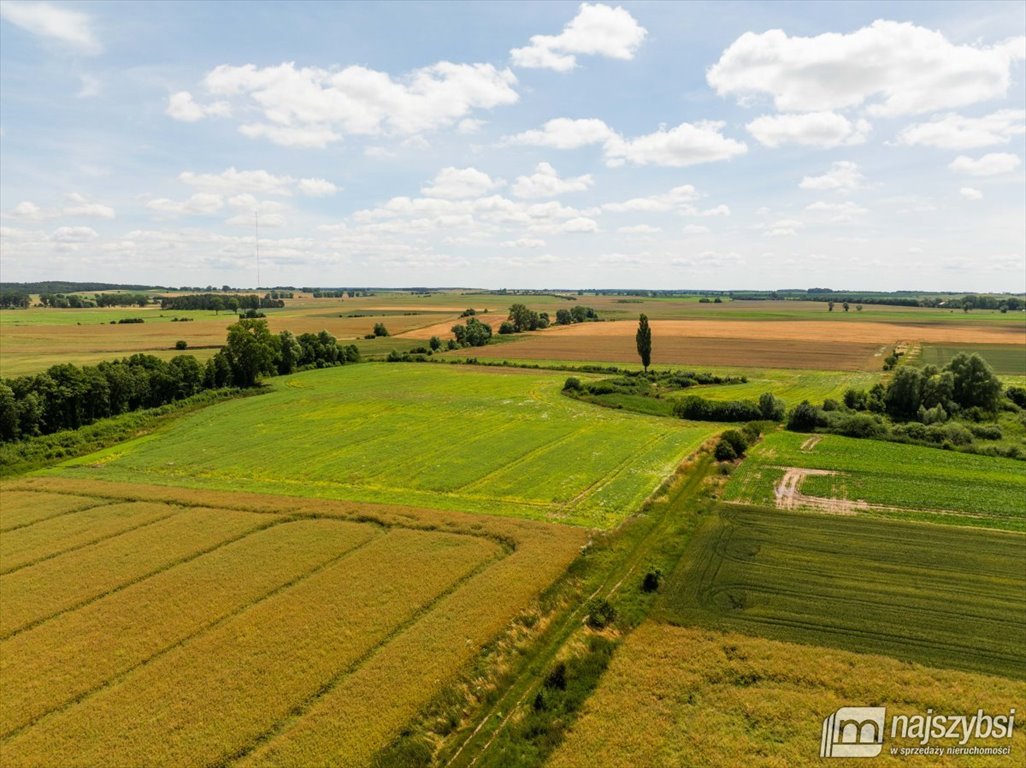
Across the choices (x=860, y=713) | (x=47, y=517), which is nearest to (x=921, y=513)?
(x=860, y=713)

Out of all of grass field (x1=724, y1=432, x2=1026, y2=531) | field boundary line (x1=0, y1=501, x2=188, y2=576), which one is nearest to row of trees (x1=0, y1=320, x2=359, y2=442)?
field boundary line (x1=0, y1=501, x2=188, y2=576)

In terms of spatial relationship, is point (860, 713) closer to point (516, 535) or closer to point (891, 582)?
point (891, 582)

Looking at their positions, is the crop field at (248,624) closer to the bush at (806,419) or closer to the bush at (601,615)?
the bush at (601,615)

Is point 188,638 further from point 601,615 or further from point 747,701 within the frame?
point 747,701

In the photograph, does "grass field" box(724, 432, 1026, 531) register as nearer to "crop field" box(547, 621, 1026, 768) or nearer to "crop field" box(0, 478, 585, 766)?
"crop field" box(547, 621, 1026, 768)

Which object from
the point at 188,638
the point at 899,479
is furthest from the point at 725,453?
the point at 188,638
